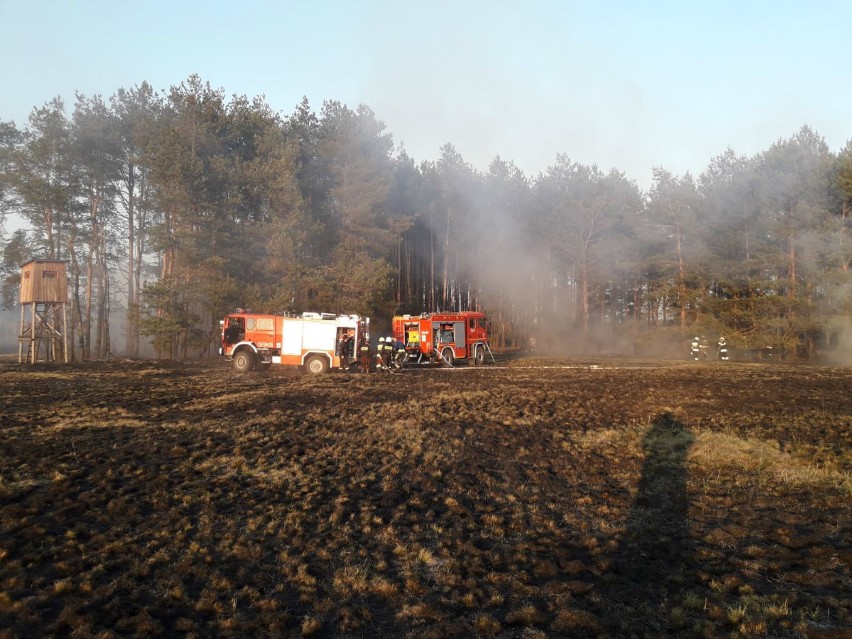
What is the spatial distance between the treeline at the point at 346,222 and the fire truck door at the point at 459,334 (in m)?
6.07

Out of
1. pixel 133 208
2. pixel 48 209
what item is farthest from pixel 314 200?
pixel 48 209

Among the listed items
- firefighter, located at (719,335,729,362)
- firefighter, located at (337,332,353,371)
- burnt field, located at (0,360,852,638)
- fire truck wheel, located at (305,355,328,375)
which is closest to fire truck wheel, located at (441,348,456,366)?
firefighter, located at (337,332,353,371)

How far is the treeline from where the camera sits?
101 ft

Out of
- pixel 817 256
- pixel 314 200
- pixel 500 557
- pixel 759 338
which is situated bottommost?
pixel 500 557

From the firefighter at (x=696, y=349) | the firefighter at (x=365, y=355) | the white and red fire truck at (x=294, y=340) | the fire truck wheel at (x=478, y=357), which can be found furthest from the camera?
the firefighter at (x=696, y=349)

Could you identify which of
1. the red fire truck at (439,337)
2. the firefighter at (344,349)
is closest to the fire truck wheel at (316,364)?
the firefighter at (344,349)

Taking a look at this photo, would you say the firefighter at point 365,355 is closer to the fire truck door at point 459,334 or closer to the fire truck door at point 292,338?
the fire truck door at point 292,338

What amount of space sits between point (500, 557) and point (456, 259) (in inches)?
1667

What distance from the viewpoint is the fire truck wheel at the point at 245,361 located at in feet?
78.8

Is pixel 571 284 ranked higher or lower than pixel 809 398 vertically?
higher

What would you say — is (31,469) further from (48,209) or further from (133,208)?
(133,208)

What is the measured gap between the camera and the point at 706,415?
508 inches

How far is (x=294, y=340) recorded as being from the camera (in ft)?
79.1

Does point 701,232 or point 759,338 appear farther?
point 701,232
